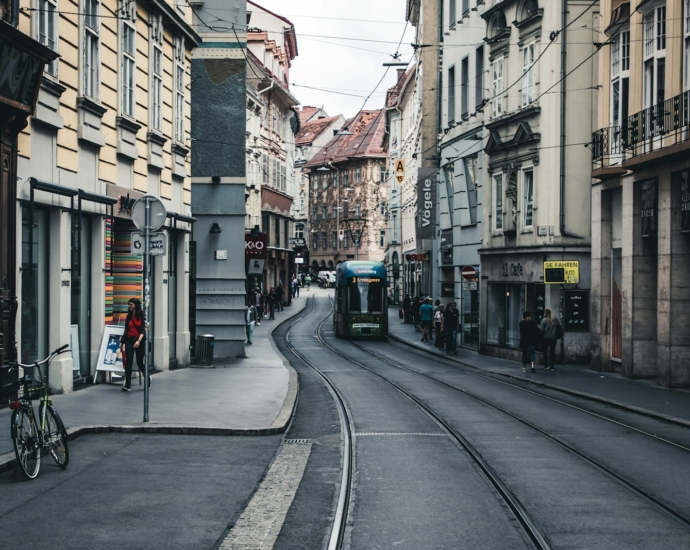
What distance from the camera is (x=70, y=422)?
44.2 ft

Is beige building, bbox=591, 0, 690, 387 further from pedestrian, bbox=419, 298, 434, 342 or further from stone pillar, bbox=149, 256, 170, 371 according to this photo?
pedestrian, bbox=419, 298, 434, 342

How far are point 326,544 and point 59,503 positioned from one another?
106 inches

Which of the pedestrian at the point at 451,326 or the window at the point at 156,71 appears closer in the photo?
the window at the point at 156,71

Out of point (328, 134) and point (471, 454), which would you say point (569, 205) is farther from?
point (328, 134)

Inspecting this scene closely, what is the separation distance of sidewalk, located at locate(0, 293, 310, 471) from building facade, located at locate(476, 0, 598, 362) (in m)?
9.54

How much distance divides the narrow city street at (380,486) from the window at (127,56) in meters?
7.85

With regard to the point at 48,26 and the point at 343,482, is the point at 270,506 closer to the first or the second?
the point at 343,482

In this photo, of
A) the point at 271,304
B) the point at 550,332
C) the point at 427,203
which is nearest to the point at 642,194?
the point at 550,332

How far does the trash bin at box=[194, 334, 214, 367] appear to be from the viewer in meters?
26.5

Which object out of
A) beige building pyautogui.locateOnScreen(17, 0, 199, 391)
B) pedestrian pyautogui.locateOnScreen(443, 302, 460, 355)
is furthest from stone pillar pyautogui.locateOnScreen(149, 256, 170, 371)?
pedestrian pyautogui.locateOnScreen(443, 302, 460, 355)

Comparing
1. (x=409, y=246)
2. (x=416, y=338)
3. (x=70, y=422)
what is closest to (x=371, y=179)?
(x=409, y=246)

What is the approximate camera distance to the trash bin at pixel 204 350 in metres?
26.5

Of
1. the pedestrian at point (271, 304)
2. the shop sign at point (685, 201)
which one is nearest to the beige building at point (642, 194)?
the shop sign at point (685, 201)

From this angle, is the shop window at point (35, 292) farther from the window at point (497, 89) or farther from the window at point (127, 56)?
the window at point (497, 89)
